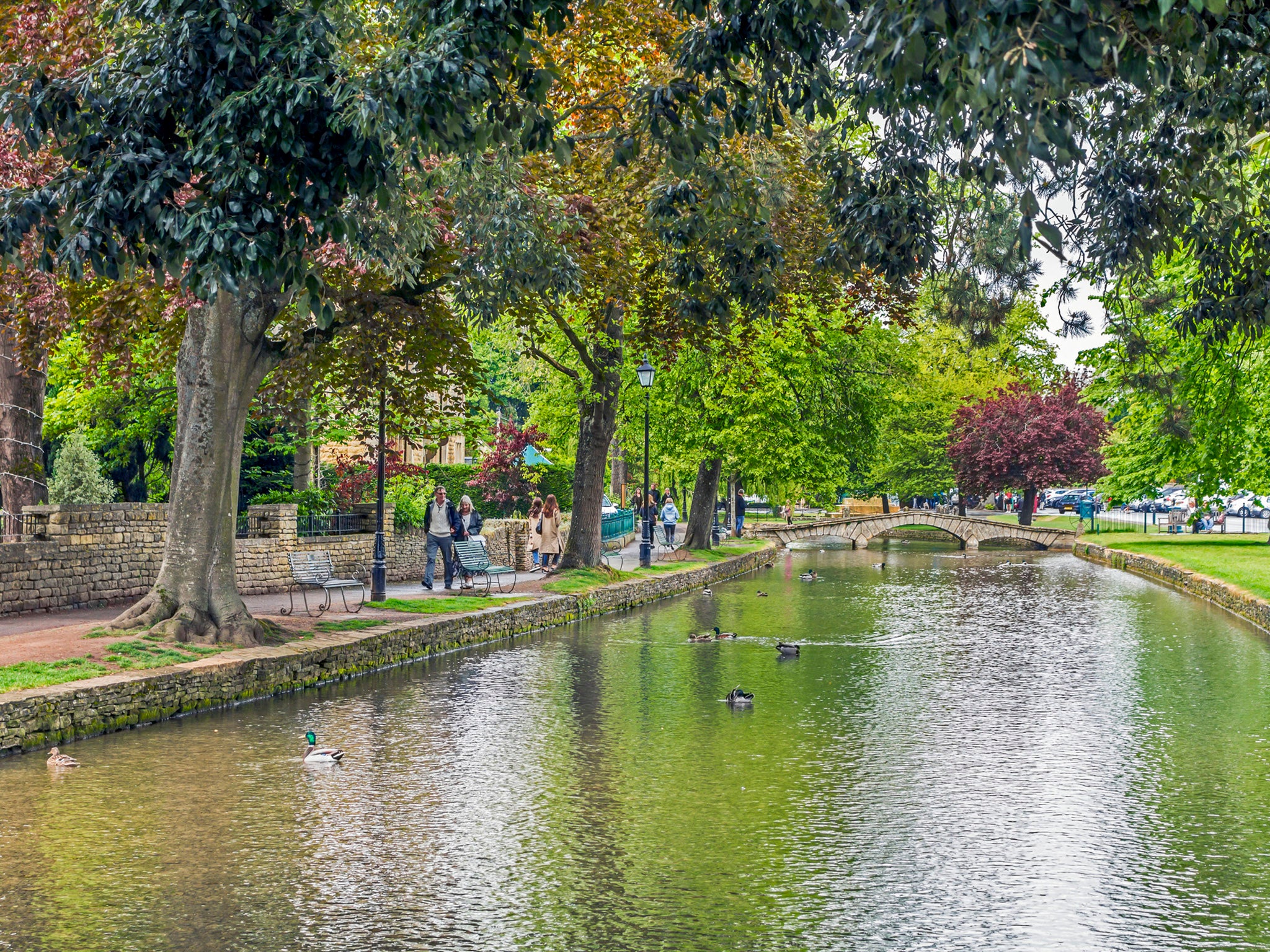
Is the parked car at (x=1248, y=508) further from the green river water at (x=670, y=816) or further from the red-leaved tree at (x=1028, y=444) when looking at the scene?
the green river water at (x=670, y=816)

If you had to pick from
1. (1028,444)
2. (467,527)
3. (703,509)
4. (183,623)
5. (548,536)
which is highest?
(1028,444)

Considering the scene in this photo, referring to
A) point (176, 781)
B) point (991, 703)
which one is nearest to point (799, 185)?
point (991, 703)

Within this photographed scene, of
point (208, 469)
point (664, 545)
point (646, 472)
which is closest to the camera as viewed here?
point (208, 469)

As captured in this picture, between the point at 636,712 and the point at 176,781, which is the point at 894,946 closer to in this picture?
the point at 176,781

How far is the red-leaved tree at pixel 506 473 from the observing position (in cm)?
4831

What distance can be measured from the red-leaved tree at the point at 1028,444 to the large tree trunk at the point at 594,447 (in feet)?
138

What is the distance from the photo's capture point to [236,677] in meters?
15.3

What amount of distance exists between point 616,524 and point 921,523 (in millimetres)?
21866

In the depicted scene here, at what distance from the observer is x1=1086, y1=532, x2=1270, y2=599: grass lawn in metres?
31.3

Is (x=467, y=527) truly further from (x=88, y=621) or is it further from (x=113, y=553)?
(x=88, y=621)

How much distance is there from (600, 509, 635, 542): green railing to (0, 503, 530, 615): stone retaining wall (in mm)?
17194

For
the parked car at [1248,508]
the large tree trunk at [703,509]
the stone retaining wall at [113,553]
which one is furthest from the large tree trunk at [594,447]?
the parked car at [1248,508]

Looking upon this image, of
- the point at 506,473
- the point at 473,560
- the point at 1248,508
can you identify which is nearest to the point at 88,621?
the point at 473,560

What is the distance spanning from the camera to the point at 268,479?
33.2m
